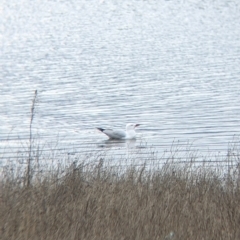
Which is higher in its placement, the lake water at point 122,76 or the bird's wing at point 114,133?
A: the lake water at point 122,76

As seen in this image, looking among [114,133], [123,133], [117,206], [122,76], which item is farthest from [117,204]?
[122,76]

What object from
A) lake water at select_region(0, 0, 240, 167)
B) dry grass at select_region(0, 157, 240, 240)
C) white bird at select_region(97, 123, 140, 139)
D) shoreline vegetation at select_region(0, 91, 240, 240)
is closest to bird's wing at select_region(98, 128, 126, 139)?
white bird at select_region(97, 123, 140, 139)

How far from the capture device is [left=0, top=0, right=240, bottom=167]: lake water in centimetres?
1783

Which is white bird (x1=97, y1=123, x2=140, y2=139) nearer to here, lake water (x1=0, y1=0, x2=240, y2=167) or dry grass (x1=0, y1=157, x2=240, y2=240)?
lake water (x1=0, y1=0, x2=240, y2=167)

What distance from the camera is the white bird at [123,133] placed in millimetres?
17375

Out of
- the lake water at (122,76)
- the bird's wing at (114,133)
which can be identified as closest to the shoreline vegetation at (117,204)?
the lake water at (122,76)

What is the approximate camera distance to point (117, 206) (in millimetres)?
8133

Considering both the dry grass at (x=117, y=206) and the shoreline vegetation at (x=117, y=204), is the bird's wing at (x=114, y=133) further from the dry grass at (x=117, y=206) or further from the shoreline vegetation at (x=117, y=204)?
the dry grass at (x=117, y=206)

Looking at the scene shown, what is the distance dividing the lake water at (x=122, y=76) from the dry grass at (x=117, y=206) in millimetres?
5291

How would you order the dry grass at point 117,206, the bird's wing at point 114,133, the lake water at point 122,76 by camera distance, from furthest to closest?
1. the lake water at point 122,76
2. the bird's wing at point 114,133
3. the dry grass at point 117,206

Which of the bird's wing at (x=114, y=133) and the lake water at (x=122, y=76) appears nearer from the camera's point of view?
the bird's wing at (x=114, y=133)

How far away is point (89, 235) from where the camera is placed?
23.9 ft

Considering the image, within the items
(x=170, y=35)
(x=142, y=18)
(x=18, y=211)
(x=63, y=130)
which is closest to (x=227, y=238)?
(x=18, y=211)

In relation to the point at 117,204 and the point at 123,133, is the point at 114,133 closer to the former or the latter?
the point at 123,133
